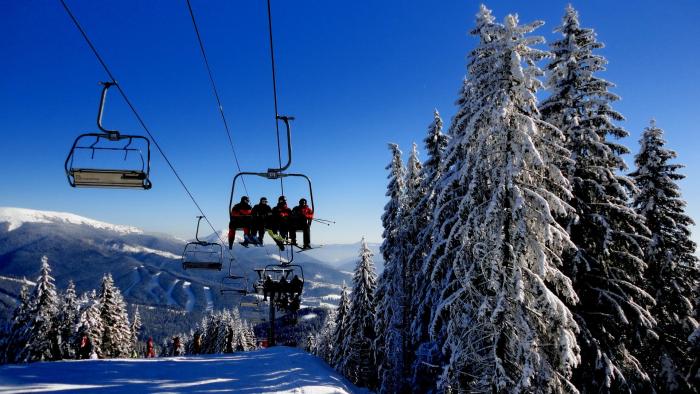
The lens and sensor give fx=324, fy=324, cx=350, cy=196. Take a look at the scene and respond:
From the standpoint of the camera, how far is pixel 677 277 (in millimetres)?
15555

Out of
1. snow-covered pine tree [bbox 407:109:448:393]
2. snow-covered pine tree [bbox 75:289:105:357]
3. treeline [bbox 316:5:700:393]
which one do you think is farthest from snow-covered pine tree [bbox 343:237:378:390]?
snow-covered pine tree [bbox 75:289:105:357]

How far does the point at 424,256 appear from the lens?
687 inches

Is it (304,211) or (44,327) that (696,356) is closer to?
(304,211)

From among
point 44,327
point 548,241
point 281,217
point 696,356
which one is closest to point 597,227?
point 548,241

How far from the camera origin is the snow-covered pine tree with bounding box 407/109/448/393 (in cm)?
A: 1648

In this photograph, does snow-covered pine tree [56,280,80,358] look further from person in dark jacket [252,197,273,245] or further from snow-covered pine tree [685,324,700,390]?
snow-covered pine tree [685,324,700,390]

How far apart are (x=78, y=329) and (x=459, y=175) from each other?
119 feet

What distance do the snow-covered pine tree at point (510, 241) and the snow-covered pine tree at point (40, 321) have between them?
3538 cm

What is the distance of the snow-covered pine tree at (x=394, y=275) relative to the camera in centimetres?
1884

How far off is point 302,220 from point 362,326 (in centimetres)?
1849

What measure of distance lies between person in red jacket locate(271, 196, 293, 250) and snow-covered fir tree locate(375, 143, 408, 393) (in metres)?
9.41

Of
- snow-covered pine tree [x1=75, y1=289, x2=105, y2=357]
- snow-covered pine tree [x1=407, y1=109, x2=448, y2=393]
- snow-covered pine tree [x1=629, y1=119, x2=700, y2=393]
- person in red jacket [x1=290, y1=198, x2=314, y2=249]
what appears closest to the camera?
person in red jacket [x1=290, y1=198, x2=314, y2=249]

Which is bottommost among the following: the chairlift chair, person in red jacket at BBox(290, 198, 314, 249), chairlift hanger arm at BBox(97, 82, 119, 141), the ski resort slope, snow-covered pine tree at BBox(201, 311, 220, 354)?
snow-covered pine tree at BBox(201, 311, 220, 354)

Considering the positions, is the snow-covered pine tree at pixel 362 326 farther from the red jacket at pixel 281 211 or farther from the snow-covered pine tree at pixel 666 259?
the snow-covered pine tree at pixel 666 259
